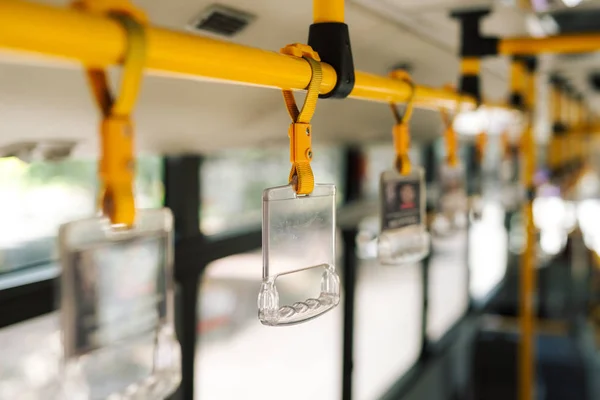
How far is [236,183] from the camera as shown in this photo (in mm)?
2227

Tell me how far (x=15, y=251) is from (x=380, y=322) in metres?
2.98

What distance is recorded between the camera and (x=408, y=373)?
13.0 ft

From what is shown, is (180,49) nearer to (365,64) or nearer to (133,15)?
(133,15)

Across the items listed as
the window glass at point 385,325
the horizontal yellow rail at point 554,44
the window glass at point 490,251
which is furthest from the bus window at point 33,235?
the window glass at point 490,251

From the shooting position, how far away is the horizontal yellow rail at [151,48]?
0.44 metres

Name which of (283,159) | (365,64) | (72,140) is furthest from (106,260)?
(283,159)

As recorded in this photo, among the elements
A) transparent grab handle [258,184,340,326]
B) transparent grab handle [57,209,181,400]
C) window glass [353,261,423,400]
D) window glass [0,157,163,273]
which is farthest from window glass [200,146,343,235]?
window glass [353,261,423,400]

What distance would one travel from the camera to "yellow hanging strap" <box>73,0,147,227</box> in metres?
0.52

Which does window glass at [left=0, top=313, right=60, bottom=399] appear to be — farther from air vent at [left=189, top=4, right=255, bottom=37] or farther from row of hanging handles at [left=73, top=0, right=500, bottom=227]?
row of hanging handles at [left=73, top=0, right=500, bottom=227]

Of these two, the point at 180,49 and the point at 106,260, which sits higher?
the point at 180,49

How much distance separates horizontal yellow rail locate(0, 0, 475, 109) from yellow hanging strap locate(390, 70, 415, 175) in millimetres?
353

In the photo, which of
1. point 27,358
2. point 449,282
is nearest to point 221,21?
point 27,358

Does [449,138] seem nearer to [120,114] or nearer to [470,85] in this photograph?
[470,85]

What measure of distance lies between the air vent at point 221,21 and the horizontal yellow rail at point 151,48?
418 millimetres
